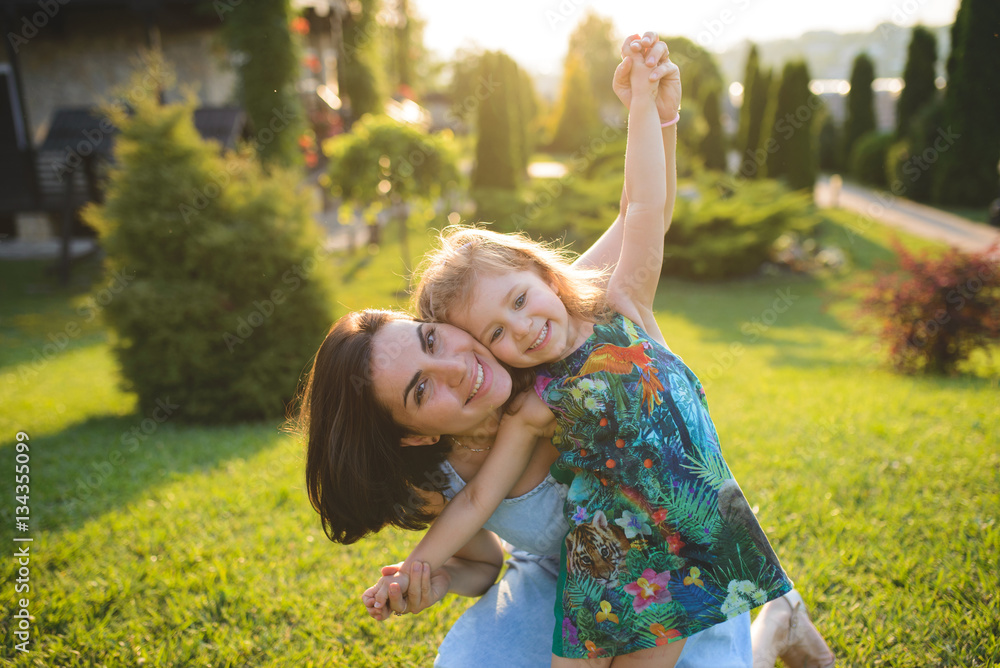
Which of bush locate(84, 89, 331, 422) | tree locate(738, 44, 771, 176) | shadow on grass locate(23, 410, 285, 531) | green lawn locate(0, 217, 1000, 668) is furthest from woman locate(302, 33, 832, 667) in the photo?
tree locate(738, 44, 771, 176)

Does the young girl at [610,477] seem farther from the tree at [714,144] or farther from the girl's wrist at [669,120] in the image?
the tree at [714,144]

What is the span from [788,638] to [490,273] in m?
1.45

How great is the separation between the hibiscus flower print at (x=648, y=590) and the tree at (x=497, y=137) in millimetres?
13698

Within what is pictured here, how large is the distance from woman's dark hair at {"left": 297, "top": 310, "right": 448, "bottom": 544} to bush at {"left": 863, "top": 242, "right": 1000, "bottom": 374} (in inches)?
212

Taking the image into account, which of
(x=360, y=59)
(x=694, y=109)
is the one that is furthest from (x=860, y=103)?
(x=360, y=59)

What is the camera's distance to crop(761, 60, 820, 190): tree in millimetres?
14953

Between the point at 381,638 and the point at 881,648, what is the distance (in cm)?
172

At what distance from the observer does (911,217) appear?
49.0 feet

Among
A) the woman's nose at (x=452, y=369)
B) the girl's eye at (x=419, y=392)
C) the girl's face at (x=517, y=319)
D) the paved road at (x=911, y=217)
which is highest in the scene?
the girl's face at (x=517, y=319)

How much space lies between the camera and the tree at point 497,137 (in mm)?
14367

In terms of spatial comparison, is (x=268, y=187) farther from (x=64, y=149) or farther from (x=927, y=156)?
(x=927, y=156)

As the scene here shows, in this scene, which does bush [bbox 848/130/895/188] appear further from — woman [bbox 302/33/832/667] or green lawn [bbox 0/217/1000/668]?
woman [bbox 302/33/832/667]

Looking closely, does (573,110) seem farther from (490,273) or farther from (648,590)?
(648,590)

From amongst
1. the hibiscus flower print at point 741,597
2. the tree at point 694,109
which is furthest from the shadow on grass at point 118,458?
the tree at point 694,109
